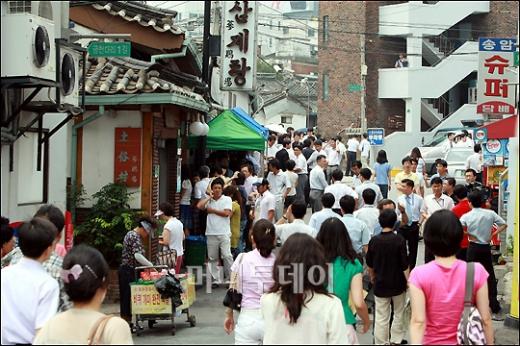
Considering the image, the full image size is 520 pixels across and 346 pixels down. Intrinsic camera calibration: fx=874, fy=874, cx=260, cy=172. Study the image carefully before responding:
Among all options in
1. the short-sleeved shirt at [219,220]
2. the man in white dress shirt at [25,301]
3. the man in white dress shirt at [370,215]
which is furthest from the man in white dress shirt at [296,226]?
the man in white dress shirt at [25,301]

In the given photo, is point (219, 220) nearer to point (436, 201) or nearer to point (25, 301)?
point (436, 201)

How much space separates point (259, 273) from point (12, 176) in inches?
198

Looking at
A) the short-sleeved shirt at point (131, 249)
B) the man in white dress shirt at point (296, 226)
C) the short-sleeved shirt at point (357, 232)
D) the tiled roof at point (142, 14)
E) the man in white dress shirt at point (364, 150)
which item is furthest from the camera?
the man in white dress shirt at point (364, 150)

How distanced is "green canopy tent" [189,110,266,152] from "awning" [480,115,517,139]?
7034mm

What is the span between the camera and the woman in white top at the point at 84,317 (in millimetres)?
4906

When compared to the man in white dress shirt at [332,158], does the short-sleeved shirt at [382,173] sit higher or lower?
lower

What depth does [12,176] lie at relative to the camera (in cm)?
1145

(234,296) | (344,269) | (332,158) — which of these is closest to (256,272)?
(234,296)

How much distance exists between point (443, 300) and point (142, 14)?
43.0 feet

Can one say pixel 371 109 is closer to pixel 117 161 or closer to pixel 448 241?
pixel 117 161

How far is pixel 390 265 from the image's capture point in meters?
9.75

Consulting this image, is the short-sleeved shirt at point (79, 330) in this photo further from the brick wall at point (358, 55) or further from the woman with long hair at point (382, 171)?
the brick wall at point (358, 55)

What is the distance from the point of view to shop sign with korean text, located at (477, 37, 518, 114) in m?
13.3

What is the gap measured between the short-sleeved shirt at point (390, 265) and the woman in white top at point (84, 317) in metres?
5.11
